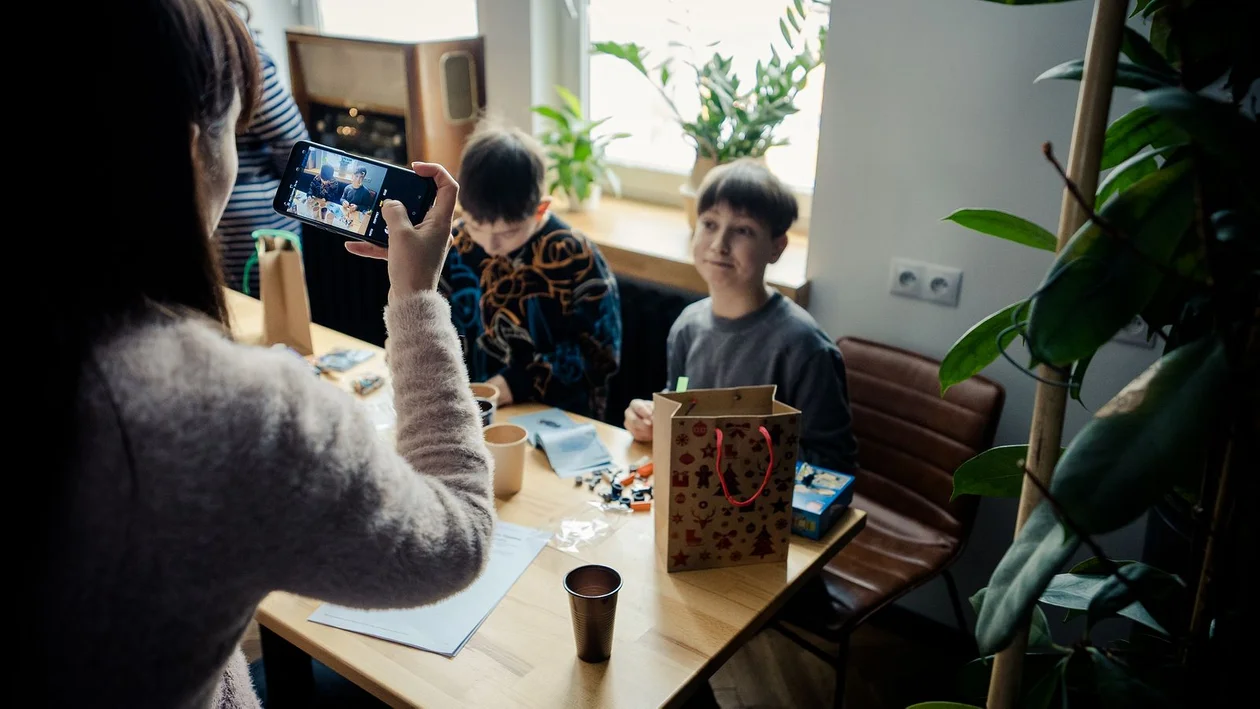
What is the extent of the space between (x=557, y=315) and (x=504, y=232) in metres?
0.23

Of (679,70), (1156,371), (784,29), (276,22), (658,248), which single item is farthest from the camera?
(276,22)

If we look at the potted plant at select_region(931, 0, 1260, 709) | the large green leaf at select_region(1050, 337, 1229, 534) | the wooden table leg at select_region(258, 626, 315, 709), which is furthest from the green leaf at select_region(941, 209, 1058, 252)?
the wooden table leg at select_region(258, 626, 315, 709)

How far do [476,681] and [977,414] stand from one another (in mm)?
1274

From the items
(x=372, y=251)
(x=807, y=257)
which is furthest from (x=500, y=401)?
(x=807, y=257)

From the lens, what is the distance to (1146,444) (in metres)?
0.67

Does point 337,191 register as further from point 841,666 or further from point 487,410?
point 841,666

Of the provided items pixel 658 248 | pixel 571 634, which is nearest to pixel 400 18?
pixel 658 248

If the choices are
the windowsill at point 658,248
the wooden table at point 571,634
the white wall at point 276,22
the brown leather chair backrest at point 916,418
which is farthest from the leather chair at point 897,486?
the white wall at point 276,22

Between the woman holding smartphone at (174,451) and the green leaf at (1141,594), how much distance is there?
59cm

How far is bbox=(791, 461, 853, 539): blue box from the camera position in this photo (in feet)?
4.60

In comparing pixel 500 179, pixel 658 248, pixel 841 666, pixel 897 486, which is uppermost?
pixel 500 179

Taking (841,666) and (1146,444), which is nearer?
(1146,444)

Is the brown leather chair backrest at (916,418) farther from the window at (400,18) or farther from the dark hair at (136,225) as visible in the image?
the window at (400,18)

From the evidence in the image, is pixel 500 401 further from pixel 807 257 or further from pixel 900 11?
pixel 900 11
